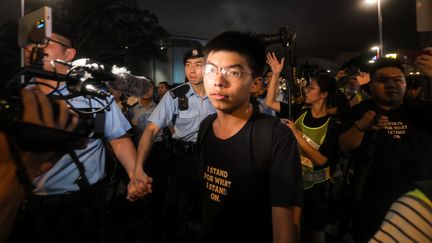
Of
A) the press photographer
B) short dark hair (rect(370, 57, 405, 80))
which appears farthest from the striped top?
short dark hair (rect(370, 57, 405, 80))

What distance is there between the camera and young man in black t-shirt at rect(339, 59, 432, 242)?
2.67 metres

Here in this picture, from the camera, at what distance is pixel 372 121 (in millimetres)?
2828

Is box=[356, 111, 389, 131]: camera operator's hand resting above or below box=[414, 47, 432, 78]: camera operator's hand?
below

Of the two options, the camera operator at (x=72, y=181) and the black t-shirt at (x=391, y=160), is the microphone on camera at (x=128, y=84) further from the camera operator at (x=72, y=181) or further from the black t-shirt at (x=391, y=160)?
the black t-shirt at (x=391, y=160)

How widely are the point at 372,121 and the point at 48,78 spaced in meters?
2.60

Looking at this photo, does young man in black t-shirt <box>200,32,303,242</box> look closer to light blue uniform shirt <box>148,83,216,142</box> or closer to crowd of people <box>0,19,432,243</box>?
crowd of people <box>0,19,432,243</box>

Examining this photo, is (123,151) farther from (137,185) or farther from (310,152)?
(310,152)

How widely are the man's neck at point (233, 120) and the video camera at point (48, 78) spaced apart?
2.55ft

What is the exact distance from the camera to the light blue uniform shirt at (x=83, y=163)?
2.49m

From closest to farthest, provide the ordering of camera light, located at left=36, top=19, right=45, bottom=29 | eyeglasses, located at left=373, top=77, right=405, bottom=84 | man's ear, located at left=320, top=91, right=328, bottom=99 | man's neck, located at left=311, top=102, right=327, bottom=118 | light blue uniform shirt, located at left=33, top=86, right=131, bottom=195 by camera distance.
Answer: camera light, located at left=36, top=19, right=45, bottom=29, light blue uniform shirt, located at left=33, top=86, right=131, bottom=195, eyeglasses, located at left=373, top=77, right=405, bottom=84, man's neck, located at left=311, top=102, right=327, bottom=118, man's ear, located at left=320, top=91, right=328, bottom=99

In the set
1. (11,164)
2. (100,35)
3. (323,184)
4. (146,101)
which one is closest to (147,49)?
(100,35)

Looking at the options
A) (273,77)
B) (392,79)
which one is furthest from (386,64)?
(273,77)

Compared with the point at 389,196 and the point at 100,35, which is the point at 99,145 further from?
the point at 100,35

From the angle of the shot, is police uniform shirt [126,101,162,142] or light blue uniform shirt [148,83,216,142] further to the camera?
police uniform shirt [126,101,162,142]
